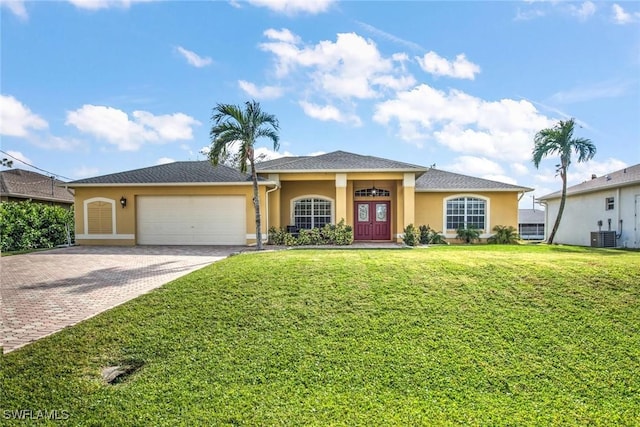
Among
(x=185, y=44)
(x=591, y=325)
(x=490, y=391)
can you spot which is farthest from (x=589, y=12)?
(x=185, y=44)

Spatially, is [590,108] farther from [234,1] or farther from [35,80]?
[35,80]

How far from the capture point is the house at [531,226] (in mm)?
41463

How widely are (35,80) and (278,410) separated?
1468 cm

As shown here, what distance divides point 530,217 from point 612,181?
1057 inches

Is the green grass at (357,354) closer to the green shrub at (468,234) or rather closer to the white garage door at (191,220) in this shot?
the white garage door at (191,220)

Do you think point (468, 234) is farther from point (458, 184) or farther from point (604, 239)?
point (604, 239)

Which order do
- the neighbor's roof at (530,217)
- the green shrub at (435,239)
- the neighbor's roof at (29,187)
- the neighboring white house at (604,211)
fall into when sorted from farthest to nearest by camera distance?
the neighbor's roof at (530,217)
the neighbor's roof at (29,187)
the green shrub at (435,239)
the neighboring white house at (604,211)

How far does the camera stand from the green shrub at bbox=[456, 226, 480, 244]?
55.9 ft

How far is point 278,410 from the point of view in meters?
3.35

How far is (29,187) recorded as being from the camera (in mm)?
21062

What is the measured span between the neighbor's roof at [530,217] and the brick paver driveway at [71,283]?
1619 inches

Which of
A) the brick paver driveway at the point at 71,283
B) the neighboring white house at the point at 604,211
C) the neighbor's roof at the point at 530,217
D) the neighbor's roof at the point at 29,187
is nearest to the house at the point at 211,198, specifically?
the brick paver driveway at the point at 71,283

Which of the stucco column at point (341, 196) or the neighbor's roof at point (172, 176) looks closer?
the neighbor's roof at point (172, 176)

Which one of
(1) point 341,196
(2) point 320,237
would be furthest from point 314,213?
(2) point 320,237
